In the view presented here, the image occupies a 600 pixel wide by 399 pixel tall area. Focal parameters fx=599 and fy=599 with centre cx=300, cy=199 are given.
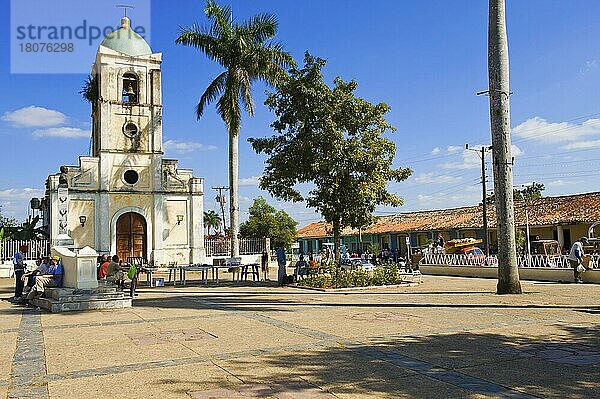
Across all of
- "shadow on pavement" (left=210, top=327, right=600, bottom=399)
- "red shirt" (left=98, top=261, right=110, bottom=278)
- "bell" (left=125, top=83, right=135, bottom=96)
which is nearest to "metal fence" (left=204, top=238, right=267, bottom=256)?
"bell" (left=125, top=83, right=135, bottom=96)

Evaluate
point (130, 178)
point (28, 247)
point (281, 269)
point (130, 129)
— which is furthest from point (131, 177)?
point (281, 269)

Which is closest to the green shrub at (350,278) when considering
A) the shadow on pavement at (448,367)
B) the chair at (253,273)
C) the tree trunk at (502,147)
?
the tree trunk at (502,147)

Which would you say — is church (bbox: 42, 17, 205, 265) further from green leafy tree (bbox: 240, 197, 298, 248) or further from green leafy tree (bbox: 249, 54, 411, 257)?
green leafy tree (bbox: 240, 197, 298, 248)

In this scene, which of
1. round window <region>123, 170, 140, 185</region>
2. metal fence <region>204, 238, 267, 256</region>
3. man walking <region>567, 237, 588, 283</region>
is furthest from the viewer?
metal fence <region>204, 238, 267, 256</region>

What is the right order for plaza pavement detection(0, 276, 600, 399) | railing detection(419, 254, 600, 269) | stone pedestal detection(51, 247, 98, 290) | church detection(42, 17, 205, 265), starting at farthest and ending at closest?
church detection(42, 17, 205, 265) < railing detection(419, 254, 600, 269) < stone pedestal detection(51, 247, 98, 290) < plaza pavement detection(0, 276, 600, 399)

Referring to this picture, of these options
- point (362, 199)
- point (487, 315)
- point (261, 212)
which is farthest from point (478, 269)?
point (261, 212)

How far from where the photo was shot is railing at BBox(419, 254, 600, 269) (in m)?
22.2

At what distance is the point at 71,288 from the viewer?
14703 millimetres

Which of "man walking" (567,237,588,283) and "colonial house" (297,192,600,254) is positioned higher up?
"colonial house" (297,192,600,254)

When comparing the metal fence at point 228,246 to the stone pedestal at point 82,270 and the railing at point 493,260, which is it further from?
the stone pedestal at point 82,270

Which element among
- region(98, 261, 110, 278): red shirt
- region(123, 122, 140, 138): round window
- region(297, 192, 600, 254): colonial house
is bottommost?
region(98, 261, 110, 278): red shirt

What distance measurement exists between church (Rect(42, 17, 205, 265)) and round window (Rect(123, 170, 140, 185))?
0.05 meters

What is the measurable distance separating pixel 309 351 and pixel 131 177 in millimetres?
26289

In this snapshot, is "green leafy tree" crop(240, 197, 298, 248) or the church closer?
the church
